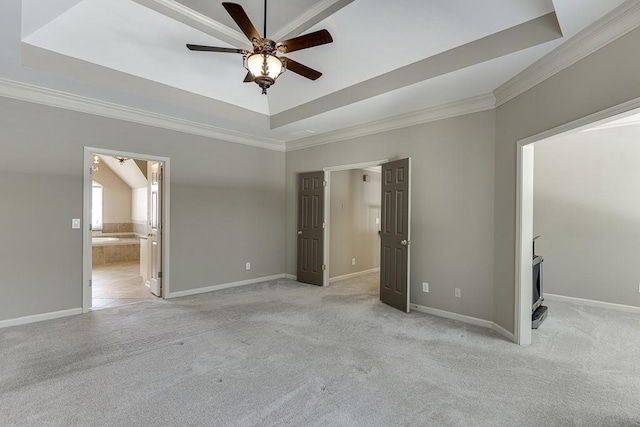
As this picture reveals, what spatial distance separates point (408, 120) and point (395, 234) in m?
1.60

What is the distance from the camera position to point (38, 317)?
3529 millimetres

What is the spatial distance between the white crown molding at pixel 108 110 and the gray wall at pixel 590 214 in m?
4.98

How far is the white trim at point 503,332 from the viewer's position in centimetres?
309

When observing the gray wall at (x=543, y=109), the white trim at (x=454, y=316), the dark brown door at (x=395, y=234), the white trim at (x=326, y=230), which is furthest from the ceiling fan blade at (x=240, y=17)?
the white trim at (x=454, y=316)

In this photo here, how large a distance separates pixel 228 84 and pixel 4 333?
382 cm

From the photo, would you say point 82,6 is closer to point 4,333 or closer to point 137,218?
point 4,333

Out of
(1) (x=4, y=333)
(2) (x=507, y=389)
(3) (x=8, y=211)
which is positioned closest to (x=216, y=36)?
(3) (x=8, y=211)

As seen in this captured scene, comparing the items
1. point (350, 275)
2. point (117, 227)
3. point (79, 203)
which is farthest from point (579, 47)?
point (117, 227)

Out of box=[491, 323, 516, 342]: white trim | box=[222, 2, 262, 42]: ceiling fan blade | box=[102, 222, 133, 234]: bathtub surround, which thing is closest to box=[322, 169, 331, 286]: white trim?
box=[491, 323, 516, 342]: white trim

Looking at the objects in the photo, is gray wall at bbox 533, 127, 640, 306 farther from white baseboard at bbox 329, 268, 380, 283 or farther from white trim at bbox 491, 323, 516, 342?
white baseboard at bbox 329, 268, 380, 283

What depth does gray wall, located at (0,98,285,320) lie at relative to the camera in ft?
11.2

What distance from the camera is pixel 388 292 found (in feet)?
14.3

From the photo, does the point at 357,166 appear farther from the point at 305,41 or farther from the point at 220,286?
the point at 220,286

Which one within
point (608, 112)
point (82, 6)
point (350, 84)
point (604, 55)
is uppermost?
point (82, 6)
